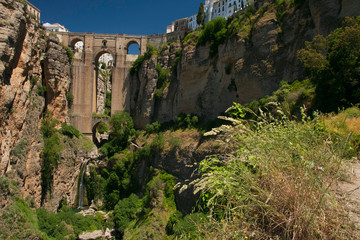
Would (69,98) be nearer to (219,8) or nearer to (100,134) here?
Result: (100,134)

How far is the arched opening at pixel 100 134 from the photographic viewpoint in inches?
1155

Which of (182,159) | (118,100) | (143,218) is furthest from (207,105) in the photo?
(118,100)

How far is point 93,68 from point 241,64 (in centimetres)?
1780

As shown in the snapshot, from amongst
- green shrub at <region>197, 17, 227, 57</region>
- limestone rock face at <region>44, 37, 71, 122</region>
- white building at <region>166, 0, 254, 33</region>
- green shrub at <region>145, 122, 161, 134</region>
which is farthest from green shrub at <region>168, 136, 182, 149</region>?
white building at <region>166, 0, 254, 33</region>

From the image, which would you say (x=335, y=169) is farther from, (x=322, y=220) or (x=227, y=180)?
(x=227, y=180)

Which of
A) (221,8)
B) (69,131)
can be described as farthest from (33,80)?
(221,8)

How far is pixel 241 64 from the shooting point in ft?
60.0

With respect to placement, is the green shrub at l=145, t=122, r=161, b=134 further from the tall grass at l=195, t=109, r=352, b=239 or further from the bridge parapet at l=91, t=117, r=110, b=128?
the tall grass at l=195, t=109, r=352, b=239

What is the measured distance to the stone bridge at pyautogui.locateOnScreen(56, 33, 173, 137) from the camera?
27172 mm

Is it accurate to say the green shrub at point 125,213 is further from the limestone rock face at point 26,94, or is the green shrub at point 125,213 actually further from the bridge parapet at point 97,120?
the bridge parapet at point 97,120

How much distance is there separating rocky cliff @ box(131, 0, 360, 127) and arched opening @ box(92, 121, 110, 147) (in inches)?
200

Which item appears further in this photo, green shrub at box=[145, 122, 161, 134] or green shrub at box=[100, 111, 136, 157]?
green shrub at box=[100, 111, 136, 157]

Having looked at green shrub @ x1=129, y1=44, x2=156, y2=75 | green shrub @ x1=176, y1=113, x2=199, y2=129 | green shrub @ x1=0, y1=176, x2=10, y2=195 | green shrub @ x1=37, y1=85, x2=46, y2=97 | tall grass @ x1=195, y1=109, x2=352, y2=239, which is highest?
green shrub @ x1=129, y1=44, x2=156, y2=75

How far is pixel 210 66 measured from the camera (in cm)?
2198
